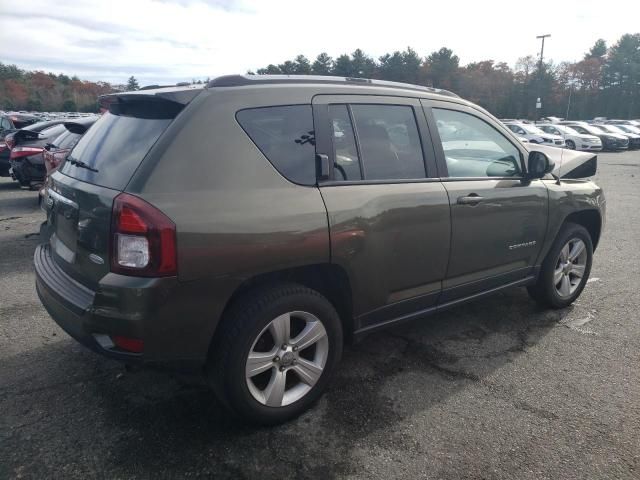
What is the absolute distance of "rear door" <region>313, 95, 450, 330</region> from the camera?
280 centimetres

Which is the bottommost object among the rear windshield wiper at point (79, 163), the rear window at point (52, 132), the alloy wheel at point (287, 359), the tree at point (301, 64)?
A: the alloy wheel at point (287, 359)

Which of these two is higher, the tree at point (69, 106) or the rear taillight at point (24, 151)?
the tree at point (69, 106)

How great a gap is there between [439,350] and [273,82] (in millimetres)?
2281

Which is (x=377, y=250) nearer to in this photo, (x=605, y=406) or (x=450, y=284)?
(x=450, y=284)

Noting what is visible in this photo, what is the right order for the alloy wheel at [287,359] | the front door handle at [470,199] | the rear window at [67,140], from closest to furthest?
the alloy wheel at [287,359]
the front door handle at [470,199]
the rear window at [67,140]

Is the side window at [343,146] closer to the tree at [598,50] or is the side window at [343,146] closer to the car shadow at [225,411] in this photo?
the car shadow at [225,411]

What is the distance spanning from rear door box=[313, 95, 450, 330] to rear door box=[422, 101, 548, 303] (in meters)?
0.13

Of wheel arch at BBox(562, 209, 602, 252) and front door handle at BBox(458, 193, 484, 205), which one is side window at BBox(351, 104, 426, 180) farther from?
wheel arch at BBox(562, 209, 602, 252)

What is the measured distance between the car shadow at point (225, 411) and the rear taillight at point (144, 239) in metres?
0.98

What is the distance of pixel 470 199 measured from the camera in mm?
3377

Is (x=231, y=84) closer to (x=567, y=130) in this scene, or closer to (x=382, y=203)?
(x=382, y=203)

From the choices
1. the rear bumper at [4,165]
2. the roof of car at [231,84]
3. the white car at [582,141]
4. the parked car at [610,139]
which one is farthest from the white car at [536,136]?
the roof of car at [231,84]

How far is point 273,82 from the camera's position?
9.18 ft

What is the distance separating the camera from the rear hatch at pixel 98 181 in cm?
236
